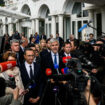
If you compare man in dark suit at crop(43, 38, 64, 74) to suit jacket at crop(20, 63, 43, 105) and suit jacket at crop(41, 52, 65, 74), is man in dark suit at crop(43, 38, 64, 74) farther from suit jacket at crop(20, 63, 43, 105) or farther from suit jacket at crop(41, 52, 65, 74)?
suit jacket at crop(20, 63, 43, 105)

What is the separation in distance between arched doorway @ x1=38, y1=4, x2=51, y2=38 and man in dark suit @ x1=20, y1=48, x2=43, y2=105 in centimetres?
2075

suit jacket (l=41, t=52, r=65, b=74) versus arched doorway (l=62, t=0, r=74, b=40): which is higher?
arched doorway (l=62, t=0, r=74, b=40)

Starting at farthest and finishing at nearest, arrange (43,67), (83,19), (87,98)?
(83,19) → (43,67) → (87,98)

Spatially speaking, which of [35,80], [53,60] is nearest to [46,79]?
[35,80]

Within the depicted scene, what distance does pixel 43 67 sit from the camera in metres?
4.96

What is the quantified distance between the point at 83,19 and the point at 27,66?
15854 millimetres

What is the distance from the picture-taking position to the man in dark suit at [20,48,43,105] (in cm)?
440

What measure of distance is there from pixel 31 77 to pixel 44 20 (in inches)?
865

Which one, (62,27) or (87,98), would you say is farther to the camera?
(62,27)

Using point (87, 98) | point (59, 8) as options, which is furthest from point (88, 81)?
point (59, 8)

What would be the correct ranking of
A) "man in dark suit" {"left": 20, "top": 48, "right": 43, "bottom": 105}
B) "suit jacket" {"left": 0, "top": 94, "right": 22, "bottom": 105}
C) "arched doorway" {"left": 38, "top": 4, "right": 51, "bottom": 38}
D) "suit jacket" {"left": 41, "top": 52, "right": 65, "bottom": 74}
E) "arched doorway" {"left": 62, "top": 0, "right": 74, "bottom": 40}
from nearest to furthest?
"suit jacket" {"left": 0, "top": 94, "right": 22, "bottom": 105} → "man in dark suit" {"left": 20, "top": 48, "right": 43, "bottom": 105} → "suit jacket" {"left": 41, "top": 52, "right": 65, "bottom": 74} → "arched doorway" {"left": 62, "top": 0, "right": 74, "bottom": 40} → "arched doorway" {"left": 38, "top": 4, "right": 51, "bottom": 38}

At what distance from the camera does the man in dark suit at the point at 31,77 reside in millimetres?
4404

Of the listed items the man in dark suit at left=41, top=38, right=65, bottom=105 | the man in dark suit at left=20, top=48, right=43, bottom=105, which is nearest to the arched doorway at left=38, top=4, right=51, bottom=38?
the man in dark suit at left=41, top=38, right=65, bottom=105

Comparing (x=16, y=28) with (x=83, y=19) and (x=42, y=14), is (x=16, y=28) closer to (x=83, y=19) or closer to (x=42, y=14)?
(x=42, y=14)
